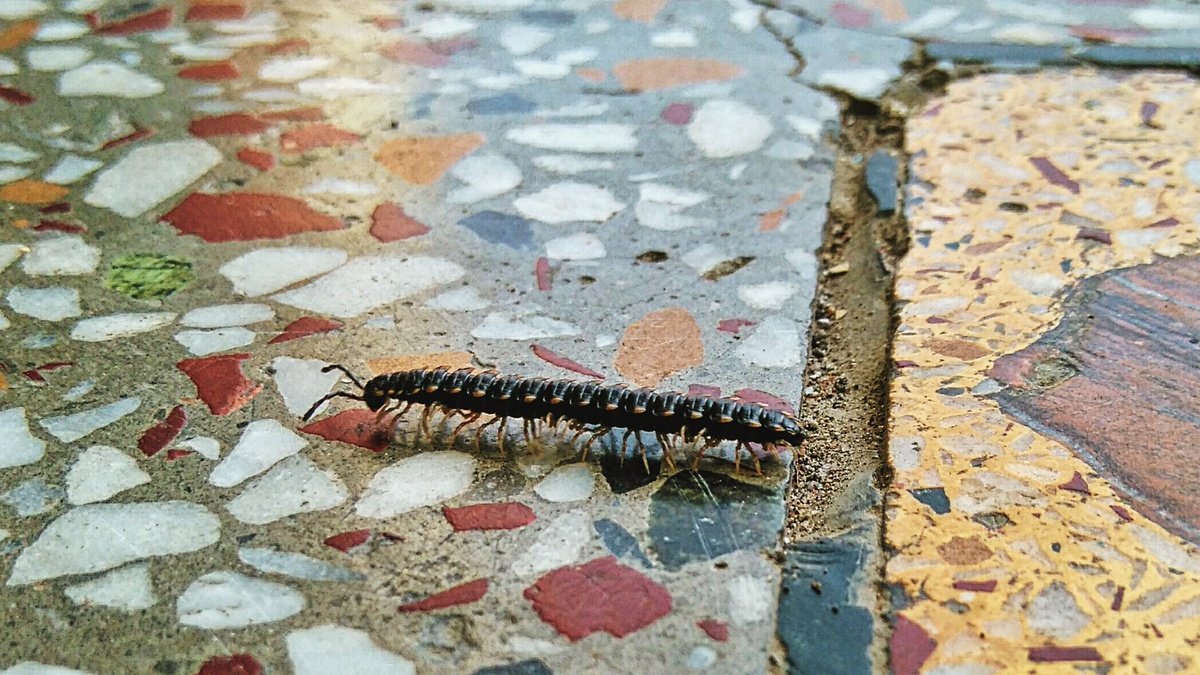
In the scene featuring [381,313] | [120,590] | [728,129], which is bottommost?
[120,590]

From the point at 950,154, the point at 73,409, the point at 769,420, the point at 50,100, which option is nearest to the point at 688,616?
the point at 769,420

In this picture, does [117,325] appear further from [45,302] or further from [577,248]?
[577,248]

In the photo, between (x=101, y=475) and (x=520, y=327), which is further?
(x=520, y=327)

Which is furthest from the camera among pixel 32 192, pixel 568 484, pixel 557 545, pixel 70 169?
pixel 70 169

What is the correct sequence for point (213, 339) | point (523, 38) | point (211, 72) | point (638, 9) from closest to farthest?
1. point (213, 339)
2. point (211, 72)
3. point (523, 38)
4. point (638, 9)

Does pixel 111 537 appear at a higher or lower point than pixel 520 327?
lower

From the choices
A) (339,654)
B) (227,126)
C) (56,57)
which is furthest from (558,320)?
(56,57)

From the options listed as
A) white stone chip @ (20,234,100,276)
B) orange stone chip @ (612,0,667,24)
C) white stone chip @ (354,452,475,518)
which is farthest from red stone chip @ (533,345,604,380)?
orange stone chip @ (612,0,667,24)

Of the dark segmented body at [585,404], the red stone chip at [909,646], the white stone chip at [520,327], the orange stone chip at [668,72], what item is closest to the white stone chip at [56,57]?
the orange stone chip at [668,72]
